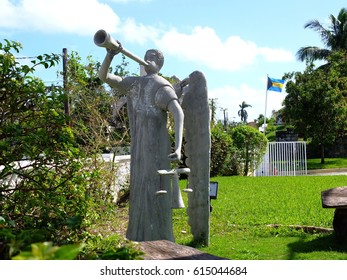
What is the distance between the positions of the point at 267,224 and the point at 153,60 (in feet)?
13.3

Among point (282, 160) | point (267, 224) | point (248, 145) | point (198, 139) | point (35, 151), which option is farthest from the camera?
point (282, 160)

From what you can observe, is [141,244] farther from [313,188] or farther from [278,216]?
[313,188]

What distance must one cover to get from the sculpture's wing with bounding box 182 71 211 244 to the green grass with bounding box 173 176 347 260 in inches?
27.2

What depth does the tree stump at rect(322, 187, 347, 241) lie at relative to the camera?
593 centimetres

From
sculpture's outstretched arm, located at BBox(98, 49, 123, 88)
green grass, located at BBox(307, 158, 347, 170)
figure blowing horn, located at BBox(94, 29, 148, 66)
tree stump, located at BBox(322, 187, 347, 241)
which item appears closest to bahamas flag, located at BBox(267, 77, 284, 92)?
green grass, located at BBox(307, 158, 347, 170)

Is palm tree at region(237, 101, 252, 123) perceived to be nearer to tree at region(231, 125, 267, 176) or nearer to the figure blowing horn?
tree at region(231, 125, 267, 176)

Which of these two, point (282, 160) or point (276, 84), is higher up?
point (276, 84)

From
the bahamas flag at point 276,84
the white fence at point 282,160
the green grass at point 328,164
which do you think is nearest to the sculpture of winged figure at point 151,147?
the white fence at point 282,160

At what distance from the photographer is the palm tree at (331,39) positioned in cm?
3228

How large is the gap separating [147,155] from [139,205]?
1.57 feet

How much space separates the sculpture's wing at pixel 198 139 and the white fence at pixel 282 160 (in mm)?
13696

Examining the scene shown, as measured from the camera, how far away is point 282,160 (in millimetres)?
19719

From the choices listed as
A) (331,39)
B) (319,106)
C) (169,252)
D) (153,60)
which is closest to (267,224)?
(153,60)

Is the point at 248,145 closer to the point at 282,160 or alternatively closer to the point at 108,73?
the point at 282,160
